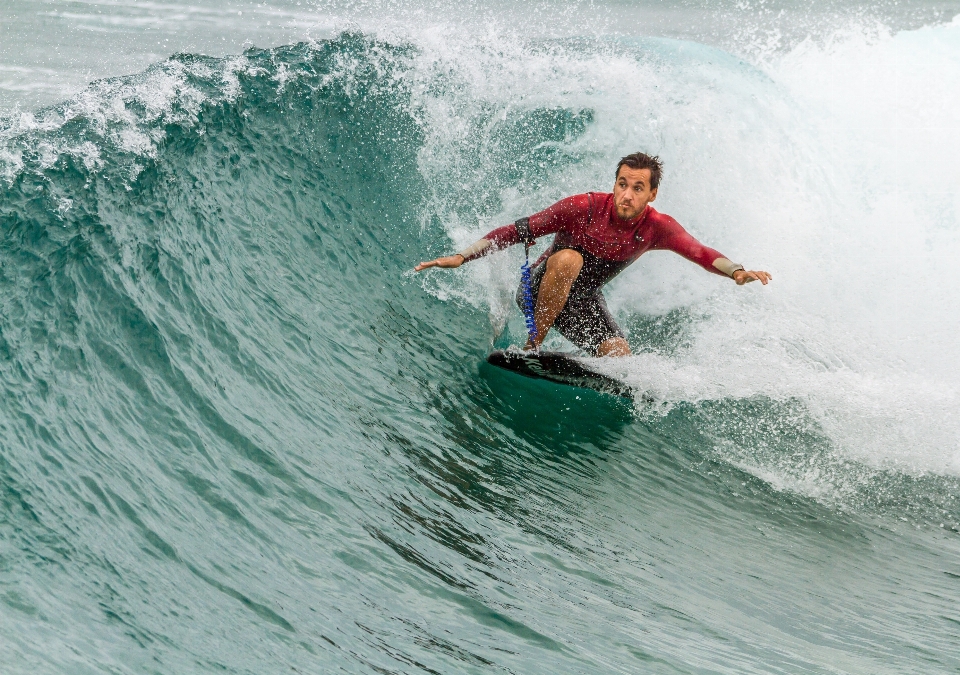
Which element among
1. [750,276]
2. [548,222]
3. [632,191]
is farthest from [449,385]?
[750,276]

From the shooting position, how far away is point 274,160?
25.5 feet

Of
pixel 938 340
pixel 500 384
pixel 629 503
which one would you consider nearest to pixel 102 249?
pixel 500 384

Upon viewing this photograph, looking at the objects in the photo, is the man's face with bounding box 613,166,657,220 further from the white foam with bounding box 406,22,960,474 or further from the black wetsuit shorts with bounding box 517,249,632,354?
the white foam with bounding box 406,22,960,474

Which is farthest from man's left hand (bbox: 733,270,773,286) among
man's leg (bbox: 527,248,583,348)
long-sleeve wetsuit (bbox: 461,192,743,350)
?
man's leg (bbox: 527,248,583,348)

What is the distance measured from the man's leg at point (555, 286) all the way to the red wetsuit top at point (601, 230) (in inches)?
6.2

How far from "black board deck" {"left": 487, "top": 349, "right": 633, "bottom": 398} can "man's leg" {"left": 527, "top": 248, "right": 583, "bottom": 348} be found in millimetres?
219

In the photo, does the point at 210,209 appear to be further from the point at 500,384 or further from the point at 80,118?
the point at 500,384

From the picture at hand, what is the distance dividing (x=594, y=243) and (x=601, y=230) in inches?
3.7

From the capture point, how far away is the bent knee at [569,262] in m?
5.68

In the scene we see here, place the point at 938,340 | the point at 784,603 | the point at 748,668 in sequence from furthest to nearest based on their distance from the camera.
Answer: the point at 938,340 < the point at 784,603 < the point at 748,668

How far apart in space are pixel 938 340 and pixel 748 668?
5.96 m

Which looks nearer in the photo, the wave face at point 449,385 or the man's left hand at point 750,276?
the wave face at point 449,385

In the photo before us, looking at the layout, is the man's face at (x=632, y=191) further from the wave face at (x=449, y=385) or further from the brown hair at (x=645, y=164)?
the wave face at (x=449, y=385)

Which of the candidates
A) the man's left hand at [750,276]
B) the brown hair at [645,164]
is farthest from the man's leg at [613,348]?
the brown hair at [645,164]
